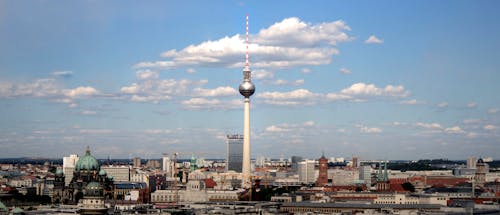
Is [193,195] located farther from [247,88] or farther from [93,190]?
[93,190]

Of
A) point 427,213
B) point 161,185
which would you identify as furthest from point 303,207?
point 161,185

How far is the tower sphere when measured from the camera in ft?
539

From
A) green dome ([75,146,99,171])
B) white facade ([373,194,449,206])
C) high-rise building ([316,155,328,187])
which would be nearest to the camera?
white facade ([373,194,449,206])

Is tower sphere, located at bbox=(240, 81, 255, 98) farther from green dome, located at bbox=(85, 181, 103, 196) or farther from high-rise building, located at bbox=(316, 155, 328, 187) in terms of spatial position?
green dome, located at bbox=(85, 181, 103, 196)

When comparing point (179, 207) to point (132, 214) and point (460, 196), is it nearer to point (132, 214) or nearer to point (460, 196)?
point (132, 214)

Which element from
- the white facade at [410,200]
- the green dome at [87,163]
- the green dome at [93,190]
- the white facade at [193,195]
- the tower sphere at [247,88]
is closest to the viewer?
the green dome at [93,190]

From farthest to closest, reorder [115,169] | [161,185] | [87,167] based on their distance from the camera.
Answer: [115,169]
[161,185]
[87,167]

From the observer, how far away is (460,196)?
14025cm

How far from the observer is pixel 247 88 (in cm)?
16438

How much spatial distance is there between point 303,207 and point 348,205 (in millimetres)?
5225

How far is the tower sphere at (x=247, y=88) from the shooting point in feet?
539

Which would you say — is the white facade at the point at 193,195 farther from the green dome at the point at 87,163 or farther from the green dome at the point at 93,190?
the green dome at the point at 93,190

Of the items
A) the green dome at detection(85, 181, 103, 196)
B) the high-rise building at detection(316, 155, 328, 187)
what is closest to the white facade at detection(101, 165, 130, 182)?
the high-rise building at detection(316, 155, 328, 187)

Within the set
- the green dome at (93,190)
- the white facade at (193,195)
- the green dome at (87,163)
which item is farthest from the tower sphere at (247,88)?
the green dome at (93,190)
